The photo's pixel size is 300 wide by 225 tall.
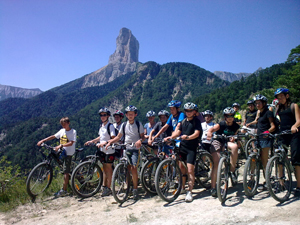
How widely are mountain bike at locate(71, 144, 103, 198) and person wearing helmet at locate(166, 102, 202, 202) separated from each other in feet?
6.73

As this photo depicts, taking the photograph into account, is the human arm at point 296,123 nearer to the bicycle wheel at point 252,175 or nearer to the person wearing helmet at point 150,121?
the bicycle wheel at point 252,175

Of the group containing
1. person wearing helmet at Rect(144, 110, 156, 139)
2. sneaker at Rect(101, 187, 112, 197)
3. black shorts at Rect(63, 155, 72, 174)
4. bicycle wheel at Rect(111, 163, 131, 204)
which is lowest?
sneaker at Rect(101, 187, 112, 197)

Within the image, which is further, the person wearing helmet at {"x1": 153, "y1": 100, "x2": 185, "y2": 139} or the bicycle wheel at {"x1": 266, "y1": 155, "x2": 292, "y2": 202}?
the person wearing helmet at {"x1": 153, "y1": 100, "x2": 185, "y2": 139}

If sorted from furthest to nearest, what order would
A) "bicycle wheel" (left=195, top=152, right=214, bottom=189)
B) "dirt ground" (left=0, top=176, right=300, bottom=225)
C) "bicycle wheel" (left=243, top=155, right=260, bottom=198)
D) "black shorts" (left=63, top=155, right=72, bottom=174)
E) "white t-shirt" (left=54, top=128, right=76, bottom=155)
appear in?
"white t-shirt" (left=54, top=128, right=76, bottom=155), "black shorts" (left=63, top=155, right=72, bottom=174), "bicycle wheel" (left=195, top=152, right=214, bottom=189), "bicycle wheel" (left=243, top=155, right=260, bottom=198), "dirt ground" (left=0, top=176, right=300, bottom=225)

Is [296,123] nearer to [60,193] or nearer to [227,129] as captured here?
[227,129]

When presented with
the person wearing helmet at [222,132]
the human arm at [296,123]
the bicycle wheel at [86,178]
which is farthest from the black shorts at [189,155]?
the bicycle wheel at [86,178]

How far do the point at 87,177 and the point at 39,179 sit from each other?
1.27 m

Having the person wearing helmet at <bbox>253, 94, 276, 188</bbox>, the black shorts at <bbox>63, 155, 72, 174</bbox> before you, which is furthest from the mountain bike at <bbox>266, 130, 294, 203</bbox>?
the black shorts at <bbox>63, 155, 72, 174</bbox>

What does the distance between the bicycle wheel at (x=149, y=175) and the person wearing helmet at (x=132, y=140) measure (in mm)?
209

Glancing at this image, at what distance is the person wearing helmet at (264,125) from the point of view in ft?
14.3

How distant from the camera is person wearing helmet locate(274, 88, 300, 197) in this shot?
155 inches

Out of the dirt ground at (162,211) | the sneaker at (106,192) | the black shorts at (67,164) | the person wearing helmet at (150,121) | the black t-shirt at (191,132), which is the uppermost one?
the person wearing helmet at (150,121)

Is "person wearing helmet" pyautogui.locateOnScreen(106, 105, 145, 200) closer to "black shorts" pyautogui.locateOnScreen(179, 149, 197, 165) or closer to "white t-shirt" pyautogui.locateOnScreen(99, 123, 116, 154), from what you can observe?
"white t-shirt" pyautogui.locateOnScreen(99, 123, 116, 154)

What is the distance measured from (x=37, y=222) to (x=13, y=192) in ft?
6.01
